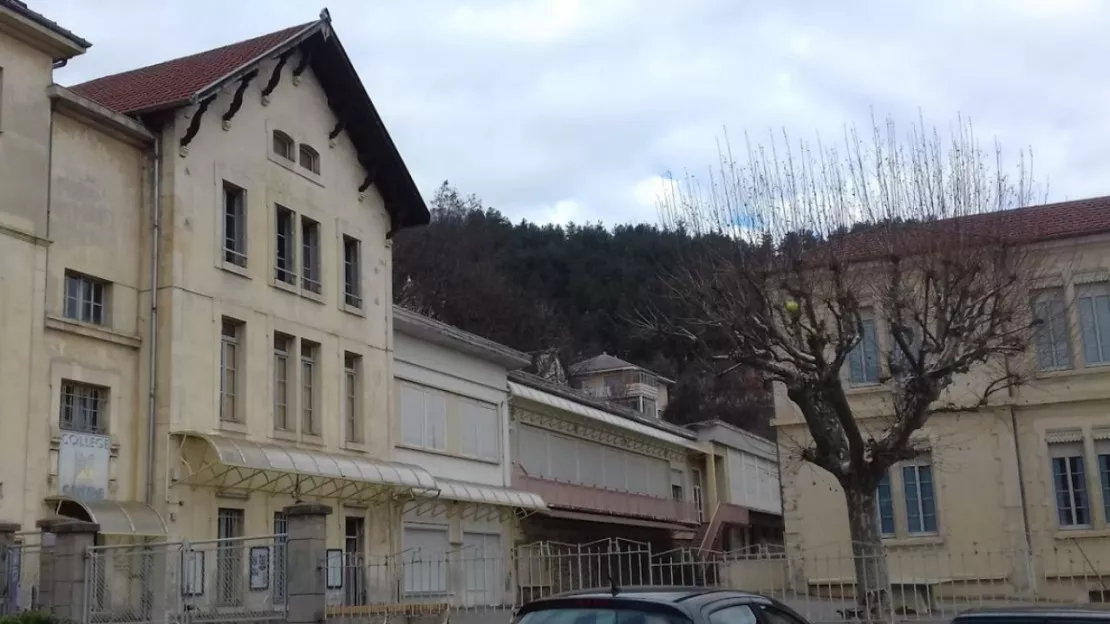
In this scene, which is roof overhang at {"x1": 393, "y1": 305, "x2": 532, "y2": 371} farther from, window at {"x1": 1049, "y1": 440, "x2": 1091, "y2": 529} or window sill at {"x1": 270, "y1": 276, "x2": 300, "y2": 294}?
window at {"x1": 1049, "y1": 440, "x2": 1091, "y2": 529}

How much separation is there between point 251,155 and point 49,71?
15.8ft

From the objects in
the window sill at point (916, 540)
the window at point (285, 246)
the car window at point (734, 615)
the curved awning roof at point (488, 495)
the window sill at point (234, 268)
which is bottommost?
the car window at point (734, 615)

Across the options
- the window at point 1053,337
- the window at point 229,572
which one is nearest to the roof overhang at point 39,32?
the window at point 229,572

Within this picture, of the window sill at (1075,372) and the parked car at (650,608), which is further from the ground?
the window sill at (1075,372)

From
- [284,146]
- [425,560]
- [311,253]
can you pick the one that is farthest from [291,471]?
[284,146]

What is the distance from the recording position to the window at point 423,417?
2852 cm

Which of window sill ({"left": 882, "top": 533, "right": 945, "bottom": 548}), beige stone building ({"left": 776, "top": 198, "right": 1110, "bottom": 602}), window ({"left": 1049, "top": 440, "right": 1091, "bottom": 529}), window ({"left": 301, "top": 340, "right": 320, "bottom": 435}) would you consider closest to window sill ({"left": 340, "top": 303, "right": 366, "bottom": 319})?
window ({"left": 301, "top": 340, "right": 320, "bottom": 435})

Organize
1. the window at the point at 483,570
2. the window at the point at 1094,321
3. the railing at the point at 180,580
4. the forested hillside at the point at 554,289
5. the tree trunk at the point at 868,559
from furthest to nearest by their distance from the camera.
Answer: the forested hillside at the point at 554,289 < the window at the point at 1094,321 < the window at the point at 483,570 < the railing at the point at 180,580 < the tree trunk at the point at 868,559

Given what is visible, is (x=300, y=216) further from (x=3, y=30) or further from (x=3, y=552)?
(x=3, y=552)

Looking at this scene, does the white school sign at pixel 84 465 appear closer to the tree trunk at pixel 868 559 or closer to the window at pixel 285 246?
the window at pixel 285 246

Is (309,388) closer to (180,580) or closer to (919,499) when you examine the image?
(180,580)

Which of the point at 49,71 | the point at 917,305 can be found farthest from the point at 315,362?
the point at 917,305

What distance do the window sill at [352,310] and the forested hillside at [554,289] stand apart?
25974mm

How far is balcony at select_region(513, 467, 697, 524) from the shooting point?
112 ft
